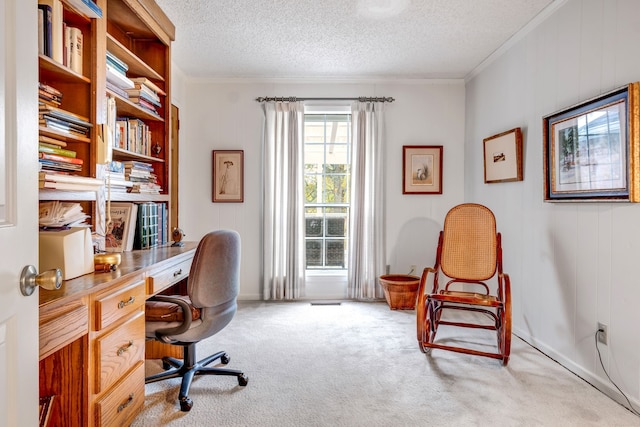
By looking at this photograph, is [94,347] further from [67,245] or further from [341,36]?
[341,36]

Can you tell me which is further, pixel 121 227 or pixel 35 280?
pixel 121 227

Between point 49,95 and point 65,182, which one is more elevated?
point 49,95

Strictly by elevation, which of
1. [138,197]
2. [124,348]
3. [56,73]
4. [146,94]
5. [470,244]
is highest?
[146,94]

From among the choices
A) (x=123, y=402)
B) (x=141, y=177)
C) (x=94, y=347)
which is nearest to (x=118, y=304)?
(x=94, y=347)

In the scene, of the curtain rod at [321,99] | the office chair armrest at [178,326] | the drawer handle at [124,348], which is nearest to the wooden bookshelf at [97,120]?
the drawer handle at [124,348]

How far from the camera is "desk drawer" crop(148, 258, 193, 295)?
6.58 ft

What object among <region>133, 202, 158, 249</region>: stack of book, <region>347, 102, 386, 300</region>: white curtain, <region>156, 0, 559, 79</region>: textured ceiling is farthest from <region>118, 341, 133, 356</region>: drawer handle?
<region>347, 102, 386, 300</region>: white curtain

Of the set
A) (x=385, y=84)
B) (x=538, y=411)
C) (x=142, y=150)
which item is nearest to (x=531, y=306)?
(x=538, y=411)

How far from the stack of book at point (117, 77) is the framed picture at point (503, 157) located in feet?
9.99

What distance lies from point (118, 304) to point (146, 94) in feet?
5.34

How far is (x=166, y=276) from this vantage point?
7.15 feet

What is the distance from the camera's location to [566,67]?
8.50ft

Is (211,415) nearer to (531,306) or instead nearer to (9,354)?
(9,354)

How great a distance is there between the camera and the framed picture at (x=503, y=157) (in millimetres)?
3172
